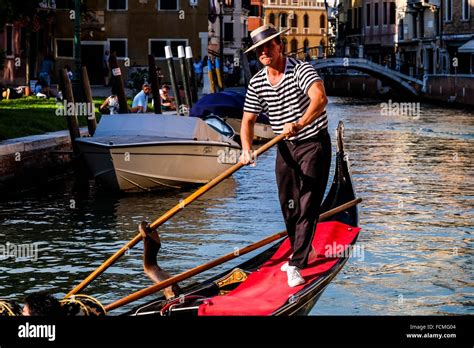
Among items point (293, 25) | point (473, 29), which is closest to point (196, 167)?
point (473, 29)

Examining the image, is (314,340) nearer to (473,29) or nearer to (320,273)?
(320,273)

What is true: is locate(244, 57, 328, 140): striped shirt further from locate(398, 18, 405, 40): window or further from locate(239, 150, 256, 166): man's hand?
locate(398, 18, 405, 40): window

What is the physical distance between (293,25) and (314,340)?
318ft

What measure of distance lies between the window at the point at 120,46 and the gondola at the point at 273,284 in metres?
29.7

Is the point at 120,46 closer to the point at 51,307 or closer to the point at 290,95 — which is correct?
the point at 290,95

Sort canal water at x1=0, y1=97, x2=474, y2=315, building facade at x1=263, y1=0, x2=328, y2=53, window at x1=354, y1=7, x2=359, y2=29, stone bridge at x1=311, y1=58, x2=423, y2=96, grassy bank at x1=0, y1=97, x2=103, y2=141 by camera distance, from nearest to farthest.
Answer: canal water at x1=0, y1=97, x2=474, y2=315, grassy bank at x1=0, y1=97, x2=103, y2=141, stone bridge at x1=311, y1=58, x2=423, y2=96, window at x1=354, y1=7, x2=359, y2=29, building facade at x1=263, y1=0, x2=328, y2=53

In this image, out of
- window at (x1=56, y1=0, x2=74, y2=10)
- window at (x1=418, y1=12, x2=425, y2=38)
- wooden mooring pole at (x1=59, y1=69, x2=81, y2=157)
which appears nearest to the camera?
wooden mooring pole at (x1=59, y1=69, x2=81, y2=157)

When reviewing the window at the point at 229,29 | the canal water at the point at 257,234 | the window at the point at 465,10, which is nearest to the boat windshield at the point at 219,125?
the canal water at the point at 257,234

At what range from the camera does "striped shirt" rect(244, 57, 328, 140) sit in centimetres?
696

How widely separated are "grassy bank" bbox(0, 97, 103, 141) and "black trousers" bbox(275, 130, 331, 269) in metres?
8.11

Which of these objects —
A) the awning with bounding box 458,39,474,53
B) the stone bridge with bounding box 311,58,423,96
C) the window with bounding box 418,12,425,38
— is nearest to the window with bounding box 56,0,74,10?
the stone bridge with bounding box 311,58,423,96

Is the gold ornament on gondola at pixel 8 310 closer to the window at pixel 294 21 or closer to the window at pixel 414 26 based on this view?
the window at pixel 414 26

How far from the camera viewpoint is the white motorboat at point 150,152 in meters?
14.2

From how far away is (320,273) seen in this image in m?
7.18
